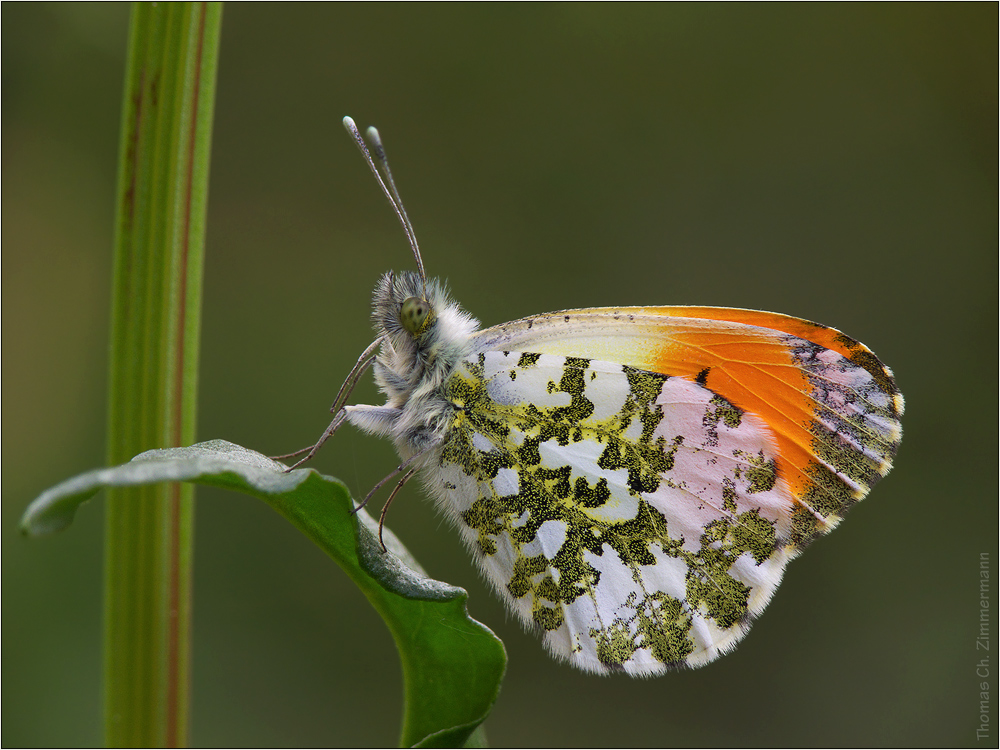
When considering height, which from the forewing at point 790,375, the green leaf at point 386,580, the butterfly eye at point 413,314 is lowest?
the green leaf at point 386,580

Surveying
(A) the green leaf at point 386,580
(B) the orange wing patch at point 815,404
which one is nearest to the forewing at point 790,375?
(B) the orange wing patch at point 815,404

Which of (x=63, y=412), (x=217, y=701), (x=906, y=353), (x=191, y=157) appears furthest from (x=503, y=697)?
(x=191, y=157)

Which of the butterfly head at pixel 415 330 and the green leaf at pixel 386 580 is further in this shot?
the butterfly head at pixel 415 330

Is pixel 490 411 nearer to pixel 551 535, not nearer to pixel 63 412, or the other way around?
pixel 551 535

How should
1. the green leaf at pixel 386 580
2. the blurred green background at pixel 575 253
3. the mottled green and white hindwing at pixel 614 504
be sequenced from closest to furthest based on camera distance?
the green leaf at pixel 386 580, the mottled green and white hindwing at pixel 614 504, the blurred green background at pixel 575 253

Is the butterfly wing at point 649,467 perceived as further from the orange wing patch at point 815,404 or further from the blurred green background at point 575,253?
the blurred green background at point 575,253

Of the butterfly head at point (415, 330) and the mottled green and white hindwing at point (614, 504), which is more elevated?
the butterfly head at point (415, 330)

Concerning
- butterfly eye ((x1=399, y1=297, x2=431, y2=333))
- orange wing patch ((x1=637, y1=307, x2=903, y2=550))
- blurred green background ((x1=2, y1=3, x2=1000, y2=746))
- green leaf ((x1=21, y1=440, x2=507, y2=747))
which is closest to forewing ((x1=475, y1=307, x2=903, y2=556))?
orange wing patch ((x1=637, y1=307, x2=903, y2=550))
